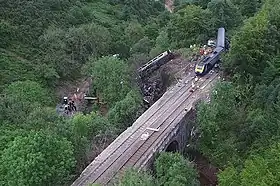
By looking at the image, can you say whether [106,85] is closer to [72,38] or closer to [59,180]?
[72,38]

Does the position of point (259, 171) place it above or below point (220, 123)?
above

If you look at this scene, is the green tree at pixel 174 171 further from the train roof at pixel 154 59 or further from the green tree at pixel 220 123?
the train roof at pixel 154 59

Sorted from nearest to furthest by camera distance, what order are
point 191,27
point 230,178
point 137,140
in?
1. point 230,178
2. point 137,140
3. point 191,27

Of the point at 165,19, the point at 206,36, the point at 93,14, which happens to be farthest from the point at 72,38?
the point at 165,19

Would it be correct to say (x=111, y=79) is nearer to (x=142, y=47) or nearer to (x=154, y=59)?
(x=154, y=59)


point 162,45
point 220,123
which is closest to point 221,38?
point 162,45
